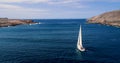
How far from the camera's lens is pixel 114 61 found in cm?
8125

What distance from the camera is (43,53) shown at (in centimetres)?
9619

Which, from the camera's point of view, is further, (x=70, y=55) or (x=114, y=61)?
(x=70, y=55)

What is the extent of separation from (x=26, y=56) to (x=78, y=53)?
20.0 m

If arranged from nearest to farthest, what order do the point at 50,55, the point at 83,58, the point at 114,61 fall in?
the point at 114,61, the point at 83,58, the point at 50,55

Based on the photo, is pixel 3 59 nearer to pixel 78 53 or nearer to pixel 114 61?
pixel 78 53

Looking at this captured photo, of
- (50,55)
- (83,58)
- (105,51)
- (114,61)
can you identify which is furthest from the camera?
(105,51)

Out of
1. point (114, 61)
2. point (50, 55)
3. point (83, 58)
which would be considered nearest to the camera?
point (114, 61)

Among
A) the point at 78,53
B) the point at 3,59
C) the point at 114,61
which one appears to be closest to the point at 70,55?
the point at 78,53

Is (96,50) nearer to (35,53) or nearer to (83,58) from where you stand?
(83,58)

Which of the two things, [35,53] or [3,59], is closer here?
[3,59]

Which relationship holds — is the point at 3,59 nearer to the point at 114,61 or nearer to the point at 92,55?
the point at 92,55

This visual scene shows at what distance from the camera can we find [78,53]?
313ft

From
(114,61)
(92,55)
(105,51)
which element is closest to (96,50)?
(105,51)

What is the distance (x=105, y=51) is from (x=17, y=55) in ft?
115
